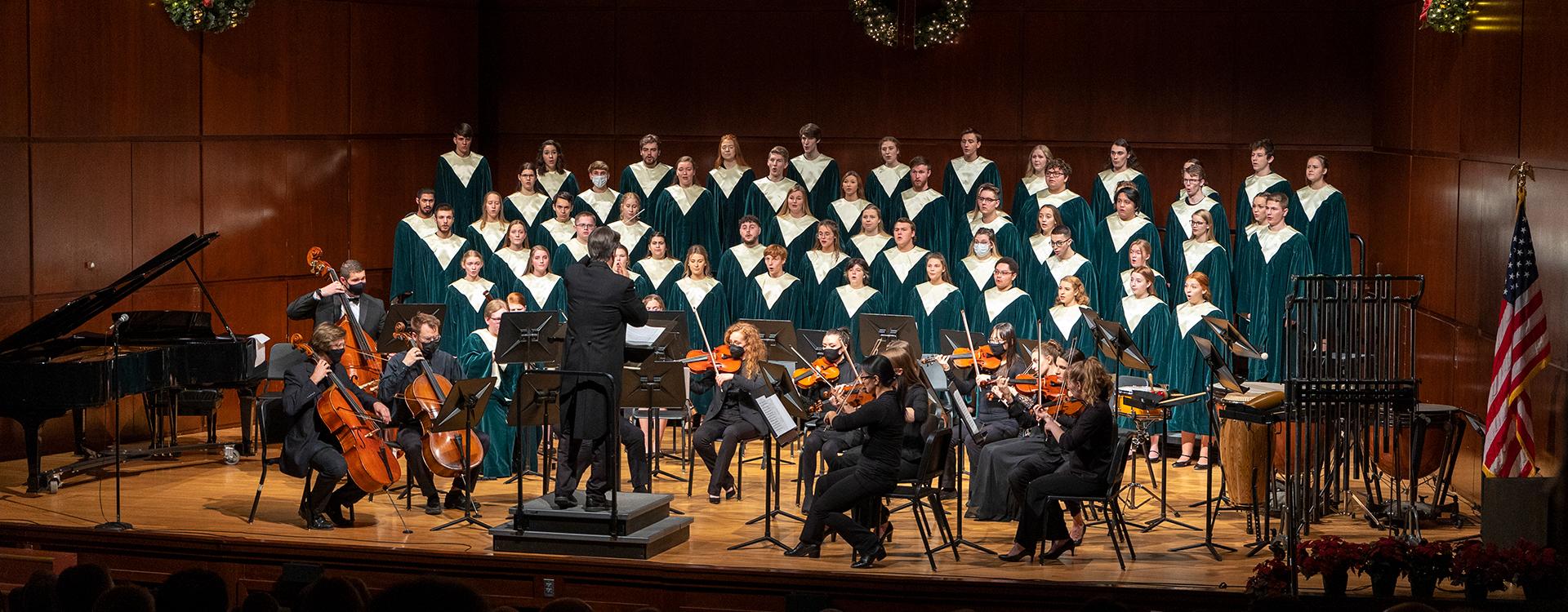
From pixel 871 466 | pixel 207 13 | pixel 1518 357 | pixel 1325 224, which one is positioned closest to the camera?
pixel 871 466

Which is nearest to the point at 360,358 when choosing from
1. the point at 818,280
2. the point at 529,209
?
the point at 818,280

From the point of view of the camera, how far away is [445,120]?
12.6 metres

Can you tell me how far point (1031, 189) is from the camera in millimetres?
10883

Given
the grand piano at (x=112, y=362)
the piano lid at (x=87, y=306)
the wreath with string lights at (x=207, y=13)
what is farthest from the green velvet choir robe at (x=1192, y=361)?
the wreath with string lights at (x=207, y=13)

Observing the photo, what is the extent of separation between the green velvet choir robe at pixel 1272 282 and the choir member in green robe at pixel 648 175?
396 cm

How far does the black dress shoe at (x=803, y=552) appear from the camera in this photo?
7293 mm

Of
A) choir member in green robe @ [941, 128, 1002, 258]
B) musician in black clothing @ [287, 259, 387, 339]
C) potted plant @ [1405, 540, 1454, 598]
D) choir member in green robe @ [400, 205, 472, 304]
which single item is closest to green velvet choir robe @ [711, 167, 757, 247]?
choir member in green robe @ [941, 128, 1002, 258]

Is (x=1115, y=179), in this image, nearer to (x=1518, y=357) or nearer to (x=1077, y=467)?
(x=1518, y=357)

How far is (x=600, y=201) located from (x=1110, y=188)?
332 cm

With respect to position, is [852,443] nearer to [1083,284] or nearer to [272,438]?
[1083,284]

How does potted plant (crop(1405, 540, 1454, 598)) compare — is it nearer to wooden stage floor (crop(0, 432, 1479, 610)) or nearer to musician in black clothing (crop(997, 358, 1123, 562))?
wooden stage floor (crop(0, 432, 1479, 610))

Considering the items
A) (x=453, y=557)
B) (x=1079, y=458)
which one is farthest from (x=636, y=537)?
(x=1079, y=458)

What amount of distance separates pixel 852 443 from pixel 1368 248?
505 cm

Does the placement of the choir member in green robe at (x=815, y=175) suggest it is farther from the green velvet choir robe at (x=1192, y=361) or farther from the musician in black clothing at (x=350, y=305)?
the musician in black clothing at (x=350, y=305)
